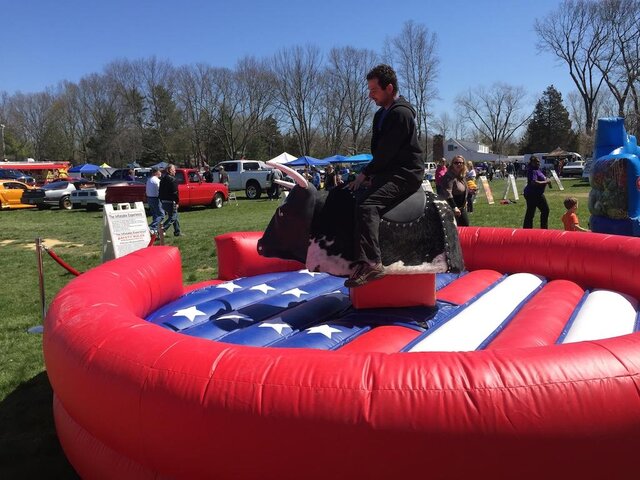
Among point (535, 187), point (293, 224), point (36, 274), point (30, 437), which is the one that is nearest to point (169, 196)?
point (36, 274)

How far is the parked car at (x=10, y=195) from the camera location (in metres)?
22.3

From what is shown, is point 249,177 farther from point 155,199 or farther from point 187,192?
point 155,199

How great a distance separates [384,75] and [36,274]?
7.53 m

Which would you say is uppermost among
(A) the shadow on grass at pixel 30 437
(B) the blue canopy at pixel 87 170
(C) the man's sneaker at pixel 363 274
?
(B) the blue canopy at pixel 87 170

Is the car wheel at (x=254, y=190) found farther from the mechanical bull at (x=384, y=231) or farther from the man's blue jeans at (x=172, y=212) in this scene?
the mechanical bull at (x=384, y=231)

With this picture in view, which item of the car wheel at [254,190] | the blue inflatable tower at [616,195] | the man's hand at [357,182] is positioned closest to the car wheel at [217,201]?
the car wheel at [254,190]

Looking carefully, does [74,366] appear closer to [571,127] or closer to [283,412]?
[283,412]

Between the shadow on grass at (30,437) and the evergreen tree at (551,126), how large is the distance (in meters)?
73.9

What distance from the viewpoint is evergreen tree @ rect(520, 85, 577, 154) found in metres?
69.2

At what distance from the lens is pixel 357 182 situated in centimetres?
411

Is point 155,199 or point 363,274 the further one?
point 155,199

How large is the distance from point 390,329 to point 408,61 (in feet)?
164

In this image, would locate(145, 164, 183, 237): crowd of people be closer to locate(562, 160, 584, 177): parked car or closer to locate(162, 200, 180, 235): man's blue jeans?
locate(162, 200, 180, 235): man's blue jeans

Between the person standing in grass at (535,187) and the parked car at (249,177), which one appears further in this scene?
the parked car at (249,177)
